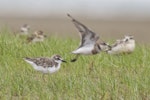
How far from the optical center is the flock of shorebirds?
996 cm

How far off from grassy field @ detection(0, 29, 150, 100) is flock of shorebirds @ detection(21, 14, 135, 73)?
0.38 ft

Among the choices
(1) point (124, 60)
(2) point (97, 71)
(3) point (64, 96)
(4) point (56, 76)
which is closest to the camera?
(3) point (64, 96)

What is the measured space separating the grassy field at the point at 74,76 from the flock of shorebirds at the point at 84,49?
12cm

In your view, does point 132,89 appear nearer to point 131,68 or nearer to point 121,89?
point 121,89

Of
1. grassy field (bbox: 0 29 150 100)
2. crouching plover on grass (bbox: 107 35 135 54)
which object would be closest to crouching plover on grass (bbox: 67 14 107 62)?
grassy field (bbox: 0 29 150 100)

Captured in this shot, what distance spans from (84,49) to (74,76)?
6.19 feet

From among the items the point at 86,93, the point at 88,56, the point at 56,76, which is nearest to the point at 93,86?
the point at 86,93

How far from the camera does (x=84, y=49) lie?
11391mm

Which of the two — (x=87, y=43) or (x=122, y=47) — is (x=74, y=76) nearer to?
(x=87, y=43)

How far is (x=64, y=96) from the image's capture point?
874cm

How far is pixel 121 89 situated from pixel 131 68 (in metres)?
1.56

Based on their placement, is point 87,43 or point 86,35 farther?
point 87,43

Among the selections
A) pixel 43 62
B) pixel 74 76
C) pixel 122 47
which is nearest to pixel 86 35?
pixel 43 62

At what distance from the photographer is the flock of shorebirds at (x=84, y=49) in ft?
32.7
